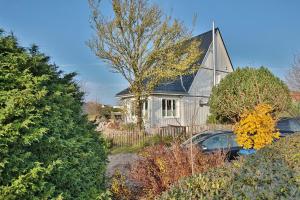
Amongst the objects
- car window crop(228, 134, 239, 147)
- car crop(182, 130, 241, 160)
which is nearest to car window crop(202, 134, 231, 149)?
car crop(182, 130, 241, 160)

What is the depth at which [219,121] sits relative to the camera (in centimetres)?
2208

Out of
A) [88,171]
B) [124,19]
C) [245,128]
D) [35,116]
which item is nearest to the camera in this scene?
[35,116]

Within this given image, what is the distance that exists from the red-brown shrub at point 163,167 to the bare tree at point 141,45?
14.9 metres

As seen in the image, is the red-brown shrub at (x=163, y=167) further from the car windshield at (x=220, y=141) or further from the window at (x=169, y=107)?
the window at (x=169, y=107)

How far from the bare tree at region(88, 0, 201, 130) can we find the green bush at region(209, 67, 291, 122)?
3.15 m

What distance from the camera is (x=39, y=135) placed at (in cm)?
294

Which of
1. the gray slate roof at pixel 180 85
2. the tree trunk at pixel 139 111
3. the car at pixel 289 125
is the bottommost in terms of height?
the car at pixel 289 125

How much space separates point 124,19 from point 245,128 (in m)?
13.3

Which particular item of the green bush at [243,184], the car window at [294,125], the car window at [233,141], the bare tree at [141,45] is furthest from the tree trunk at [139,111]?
the green bush at [243,184]

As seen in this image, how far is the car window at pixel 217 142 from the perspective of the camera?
988 cm

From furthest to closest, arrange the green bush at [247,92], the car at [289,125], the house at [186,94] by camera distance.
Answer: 1. the house at [186,94]
2. the green bush at [247,92]
3. the car at [289,125]

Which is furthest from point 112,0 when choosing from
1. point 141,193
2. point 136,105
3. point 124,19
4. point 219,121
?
point 141,193

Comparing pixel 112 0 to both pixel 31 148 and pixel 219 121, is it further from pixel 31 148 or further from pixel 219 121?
pixel 31 148

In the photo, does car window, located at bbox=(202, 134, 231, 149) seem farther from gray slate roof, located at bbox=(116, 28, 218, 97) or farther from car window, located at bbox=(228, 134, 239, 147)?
gray slate roof, located at bbox=(116, 28, 218, 97)
